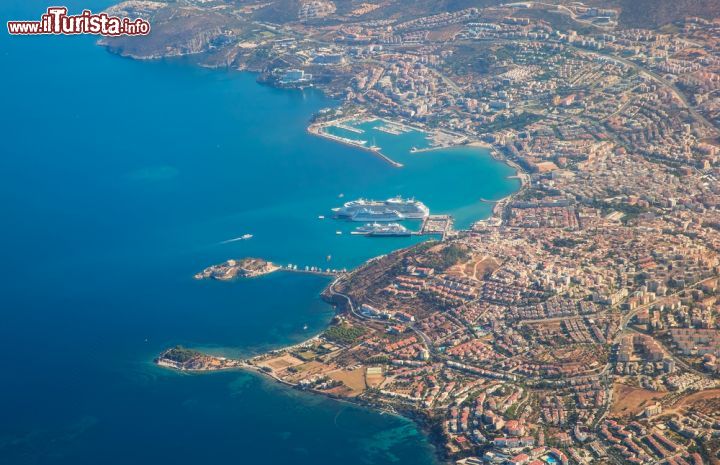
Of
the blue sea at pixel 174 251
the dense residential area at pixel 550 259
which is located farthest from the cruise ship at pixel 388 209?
the dense residential area at pixel 550 259

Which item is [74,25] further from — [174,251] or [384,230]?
[384,230]

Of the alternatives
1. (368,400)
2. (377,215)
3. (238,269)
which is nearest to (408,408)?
(368,400)

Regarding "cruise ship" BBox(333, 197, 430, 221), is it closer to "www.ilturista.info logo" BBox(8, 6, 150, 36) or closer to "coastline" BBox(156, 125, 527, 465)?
"coastline" BBox(156, 125, 527, 465)

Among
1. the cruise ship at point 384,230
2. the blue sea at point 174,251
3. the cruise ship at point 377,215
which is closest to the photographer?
the blue sea at point 174,251

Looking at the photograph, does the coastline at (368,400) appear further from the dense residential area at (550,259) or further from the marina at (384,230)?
the marina at (384,230)

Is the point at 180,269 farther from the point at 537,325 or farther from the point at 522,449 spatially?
the point at 522,449

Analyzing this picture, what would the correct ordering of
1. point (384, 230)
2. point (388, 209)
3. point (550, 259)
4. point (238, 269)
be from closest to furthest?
point (550, 259) < point (238, 269) < point (384, 230) < point (388, 209)
